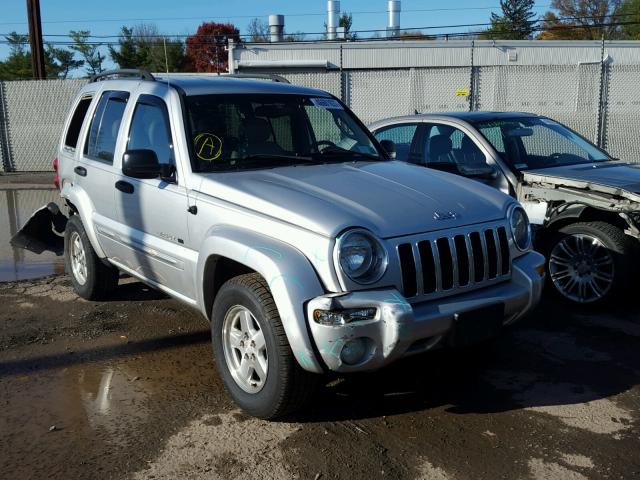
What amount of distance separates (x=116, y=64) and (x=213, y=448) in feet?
201

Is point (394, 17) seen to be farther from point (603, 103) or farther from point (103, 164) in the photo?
point (103, 164)

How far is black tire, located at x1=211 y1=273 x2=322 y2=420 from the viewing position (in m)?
3.49

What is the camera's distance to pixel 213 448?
11.6ft

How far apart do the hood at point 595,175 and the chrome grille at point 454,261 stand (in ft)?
6.26

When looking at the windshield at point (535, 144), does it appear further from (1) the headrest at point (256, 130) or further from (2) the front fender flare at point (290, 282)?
(2) the front fender flare at point (290, 282)

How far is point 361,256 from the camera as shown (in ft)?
11.3

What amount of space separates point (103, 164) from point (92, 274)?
114 centimetres

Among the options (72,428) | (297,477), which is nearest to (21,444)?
(72,428)

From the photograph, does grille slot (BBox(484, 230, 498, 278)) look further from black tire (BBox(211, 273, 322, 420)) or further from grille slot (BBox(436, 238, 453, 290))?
black tire (BBox(211, 273, 322, 420))

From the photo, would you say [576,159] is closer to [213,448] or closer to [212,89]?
[212,89]

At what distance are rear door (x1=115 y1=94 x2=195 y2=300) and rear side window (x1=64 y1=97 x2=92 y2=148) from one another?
127 centimetres

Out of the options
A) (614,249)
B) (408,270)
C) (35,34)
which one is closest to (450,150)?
(614,249)

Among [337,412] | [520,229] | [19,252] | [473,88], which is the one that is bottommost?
[19,252]

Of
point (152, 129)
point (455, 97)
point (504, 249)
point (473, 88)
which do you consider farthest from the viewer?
point (455, 97)
